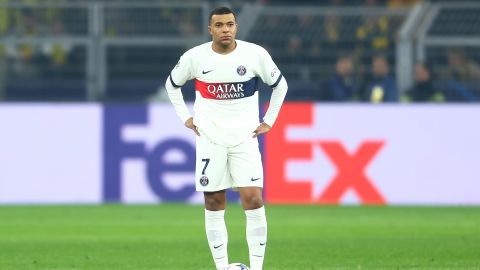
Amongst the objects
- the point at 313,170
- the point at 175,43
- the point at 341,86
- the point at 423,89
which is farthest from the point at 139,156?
the point at 423,89

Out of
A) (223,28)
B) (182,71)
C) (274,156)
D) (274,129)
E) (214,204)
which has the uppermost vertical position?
(223,28)

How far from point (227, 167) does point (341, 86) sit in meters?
10.1

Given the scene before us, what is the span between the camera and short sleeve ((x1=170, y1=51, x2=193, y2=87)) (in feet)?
31.6

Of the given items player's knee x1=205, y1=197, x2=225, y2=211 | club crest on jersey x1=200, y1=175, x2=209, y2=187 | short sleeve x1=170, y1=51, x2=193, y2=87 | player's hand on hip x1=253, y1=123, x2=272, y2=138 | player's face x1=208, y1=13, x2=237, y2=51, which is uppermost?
player's face x1=208, y1=13, x2=237, y2=51

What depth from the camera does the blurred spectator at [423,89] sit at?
1941 centimetres

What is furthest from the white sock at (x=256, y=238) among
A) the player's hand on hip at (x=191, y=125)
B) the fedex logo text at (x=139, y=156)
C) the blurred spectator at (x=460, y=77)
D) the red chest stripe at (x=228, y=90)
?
the blurred spectator at (x=460, y=77)

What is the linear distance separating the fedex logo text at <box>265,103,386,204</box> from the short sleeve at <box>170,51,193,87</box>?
8793mm

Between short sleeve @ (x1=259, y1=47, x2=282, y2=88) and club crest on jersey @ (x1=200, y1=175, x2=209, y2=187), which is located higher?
short sleeve @ (x1=259, y1=47, x2=282, y2=88)

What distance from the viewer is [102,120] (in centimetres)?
1859

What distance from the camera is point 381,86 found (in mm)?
19484

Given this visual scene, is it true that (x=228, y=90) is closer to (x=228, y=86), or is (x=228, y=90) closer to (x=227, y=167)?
(x=228, y=86)

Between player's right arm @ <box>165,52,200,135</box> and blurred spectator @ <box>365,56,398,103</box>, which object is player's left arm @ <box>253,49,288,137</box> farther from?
blurred spectator @ <box>365,56,398,103</box>

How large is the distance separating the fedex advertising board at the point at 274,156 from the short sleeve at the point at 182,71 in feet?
28.3

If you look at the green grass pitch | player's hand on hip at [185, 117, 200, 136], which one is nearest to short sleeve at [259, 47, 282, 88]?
player's hand on hip at [185, 117, 200, 136]
